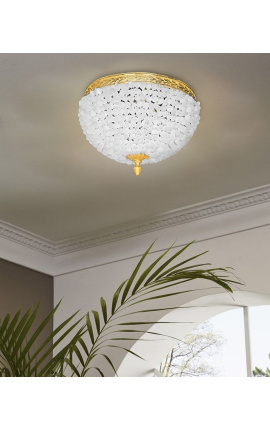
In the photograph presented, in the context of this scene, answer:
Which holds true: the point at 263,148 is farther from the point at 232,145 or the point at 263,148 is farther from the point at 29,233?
the point at 29,233

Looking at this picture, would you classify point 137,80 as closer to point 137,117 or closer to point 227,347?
point 137,117

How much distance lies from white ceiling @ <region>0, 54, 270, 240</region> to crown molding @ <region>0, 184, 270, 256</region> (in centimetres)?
7

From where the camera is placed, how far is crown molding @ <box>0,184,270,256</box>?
4.36m

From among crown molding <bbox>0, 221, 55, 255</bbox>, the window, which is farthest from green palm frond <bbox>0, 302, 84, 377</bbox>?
the window

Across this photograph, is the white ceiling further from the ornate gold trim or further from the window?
the window

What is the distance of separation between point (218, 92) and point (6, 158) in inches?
53.0

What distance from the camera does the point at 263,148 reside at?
375 centimetres

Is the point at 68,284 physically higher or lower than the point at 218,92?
lower

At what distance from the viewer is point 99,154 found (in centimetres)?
377

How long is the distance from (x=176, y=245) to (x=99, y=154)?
1210 mm

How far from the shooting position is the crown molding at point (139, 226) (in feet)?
14.3

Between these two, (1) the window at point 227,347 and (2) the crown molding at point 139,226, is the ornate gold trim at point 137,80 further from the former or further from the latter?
(1) the window at point 227,347
